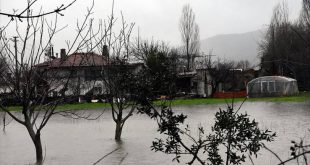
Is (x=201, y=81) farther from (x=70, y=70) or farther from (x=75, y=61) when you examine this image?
(x=70, y=70)

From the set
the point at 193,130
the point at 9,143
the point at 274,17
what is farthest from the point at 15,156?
the point at 274,17

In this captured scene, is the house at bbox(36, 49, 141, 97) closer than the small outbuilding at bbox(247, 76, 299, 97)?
Yes

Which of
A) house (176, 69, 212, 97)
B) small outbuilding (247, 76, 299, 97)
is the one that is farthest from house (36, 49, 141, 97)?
house (176, 69, 212, 97)

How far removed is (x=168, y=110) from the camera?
216 inches

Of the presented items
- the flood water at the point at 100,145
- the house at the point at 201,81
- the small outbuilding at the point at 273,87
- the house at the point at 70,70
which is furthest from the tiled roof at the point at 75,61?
the house at the point at 201,81

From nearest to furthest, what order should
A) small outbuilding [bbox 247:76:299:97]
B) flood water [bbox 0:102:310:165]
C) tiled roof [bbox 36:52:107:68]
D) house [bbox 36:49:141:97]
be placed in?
tiled roof [bbox 36:52:107:68] → house [bbox 36:49:141:97] → flood water [bbox 0:102:310:165] → small outbuilding [bbox 247:76:299:97]

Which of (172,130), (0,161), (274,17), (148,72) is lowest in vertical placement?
(0,161)

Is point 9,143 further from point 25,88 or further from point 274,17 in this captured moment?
point 274,17

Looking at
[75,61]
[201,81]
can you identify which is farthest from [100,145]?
[201,81]

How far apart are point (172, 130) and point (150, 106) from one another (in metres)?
0.66

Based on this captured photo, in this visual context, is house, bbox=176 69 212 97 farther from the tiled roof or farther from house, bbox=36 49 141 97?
house, bbox=36 49 141 97

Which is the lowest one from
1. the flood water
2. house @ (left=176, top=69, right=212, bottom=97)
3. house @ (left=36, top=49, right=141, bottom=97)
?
the flood water

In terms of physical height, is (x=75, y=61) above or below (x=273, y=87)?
above

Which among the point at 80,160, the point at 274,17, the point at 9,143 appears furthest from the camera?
the point at 274,17
